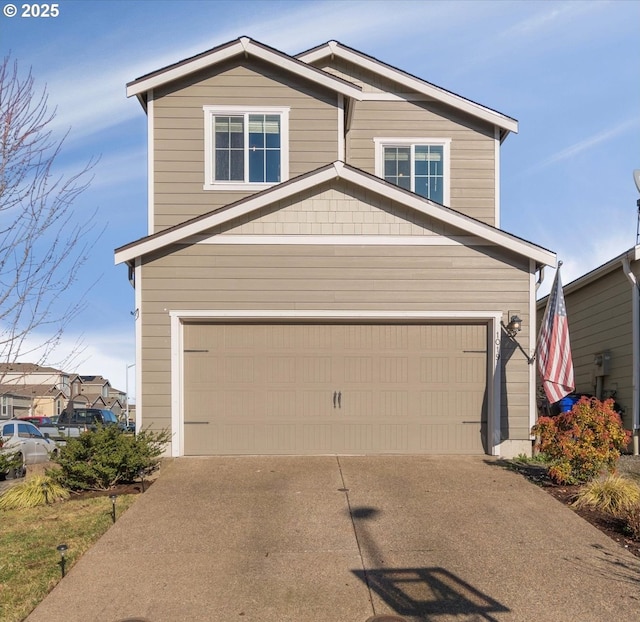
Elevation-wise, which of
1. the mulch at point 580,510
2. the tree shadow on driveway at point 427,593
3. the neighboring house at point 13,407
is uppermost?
the mulch at point 580,510

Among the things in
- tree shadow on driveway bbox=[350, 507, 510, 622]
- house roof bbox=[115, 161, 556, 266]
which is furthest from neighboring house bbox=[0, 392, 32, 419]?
tree shadow on driveway bbox=[350, 507, 510, 622]

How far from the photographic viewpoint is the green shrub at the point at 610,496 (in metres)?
7.90

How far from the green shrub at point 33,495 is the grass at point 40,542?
143mm

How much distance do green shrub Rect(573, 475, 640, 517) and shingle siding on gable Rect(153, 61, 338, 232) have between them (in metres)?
7.12

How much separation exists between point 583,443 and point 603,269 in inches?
254

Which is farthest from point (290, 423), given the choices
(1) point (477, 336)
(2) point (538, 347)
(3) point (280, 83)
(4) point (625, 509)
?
(3) point (280, 83)

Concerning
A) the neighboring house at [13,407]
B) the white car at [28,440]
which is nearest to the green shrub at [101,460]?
the white car at [28,440]

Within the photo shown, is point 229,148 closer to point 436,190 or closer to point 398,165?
point 398,165

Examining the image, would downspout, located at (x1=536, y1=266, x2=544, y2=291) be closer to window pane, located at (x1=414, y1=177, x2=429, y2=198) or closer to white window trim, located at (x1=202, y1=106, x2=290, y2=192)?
window pane, located at (x1=414, y1=177, x2=429, y2=198)

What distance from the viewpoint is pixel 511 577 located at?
6031 mm

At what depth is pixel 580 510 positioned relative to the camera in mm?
8102

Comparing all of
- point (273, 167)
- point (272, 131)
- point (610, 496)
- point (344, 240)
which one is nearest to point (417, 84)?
point (272, 131)

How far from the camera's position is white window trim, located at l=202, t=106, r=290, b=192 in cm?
1212

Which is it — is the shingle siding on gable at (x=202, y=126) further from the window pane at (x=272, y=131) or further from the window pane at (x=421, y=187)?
the window pane at (x=421, y=187)
